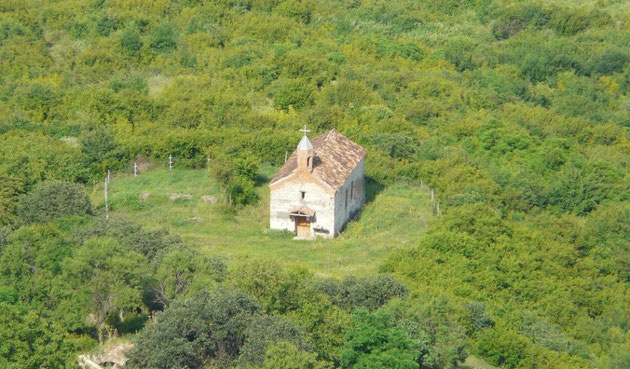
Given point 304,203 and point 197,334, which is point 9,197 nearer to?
point 304,203

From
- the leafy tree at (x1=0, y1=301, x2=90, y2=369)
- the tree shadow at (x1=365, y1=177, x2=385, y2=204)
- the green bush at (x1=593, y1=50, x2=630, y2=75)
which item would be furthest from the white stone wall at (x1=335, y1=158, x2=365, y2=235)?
the green bush at (x1=593, y1=50, x2=630, y2=75)

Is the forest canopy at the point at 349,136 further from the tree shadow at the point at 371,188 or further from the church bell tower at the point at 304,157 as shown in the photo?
the church bell tower at the point at 304,157

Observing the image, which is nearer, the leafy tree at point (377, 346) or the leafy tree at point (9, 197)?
the leafy tree at point (377, 346)

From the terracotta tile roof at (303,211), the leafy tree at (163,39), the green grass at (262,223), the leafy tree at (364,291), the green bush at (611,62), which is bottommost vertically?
the green grass at (262,223)

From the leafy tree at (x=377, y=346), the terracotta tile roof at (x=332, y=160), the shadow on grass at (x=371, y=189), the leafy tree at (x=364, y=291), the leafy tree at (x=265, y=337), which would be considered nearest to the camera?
the leafy tree at (x=265, y=337)

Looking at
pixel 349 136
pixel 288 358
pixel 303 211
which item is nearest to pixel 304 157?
pixel 303 211

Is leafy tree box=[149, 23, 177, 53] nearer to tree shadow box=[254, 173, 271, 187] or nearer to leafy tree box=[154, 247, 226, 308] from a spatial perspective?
tree shadow box=[254, 173, 271, 187]

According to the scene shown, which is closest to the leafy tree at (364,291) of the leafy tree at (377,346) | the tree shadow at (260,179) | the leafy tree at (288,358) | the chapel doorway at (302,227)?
the leafy tree at (377,346)
